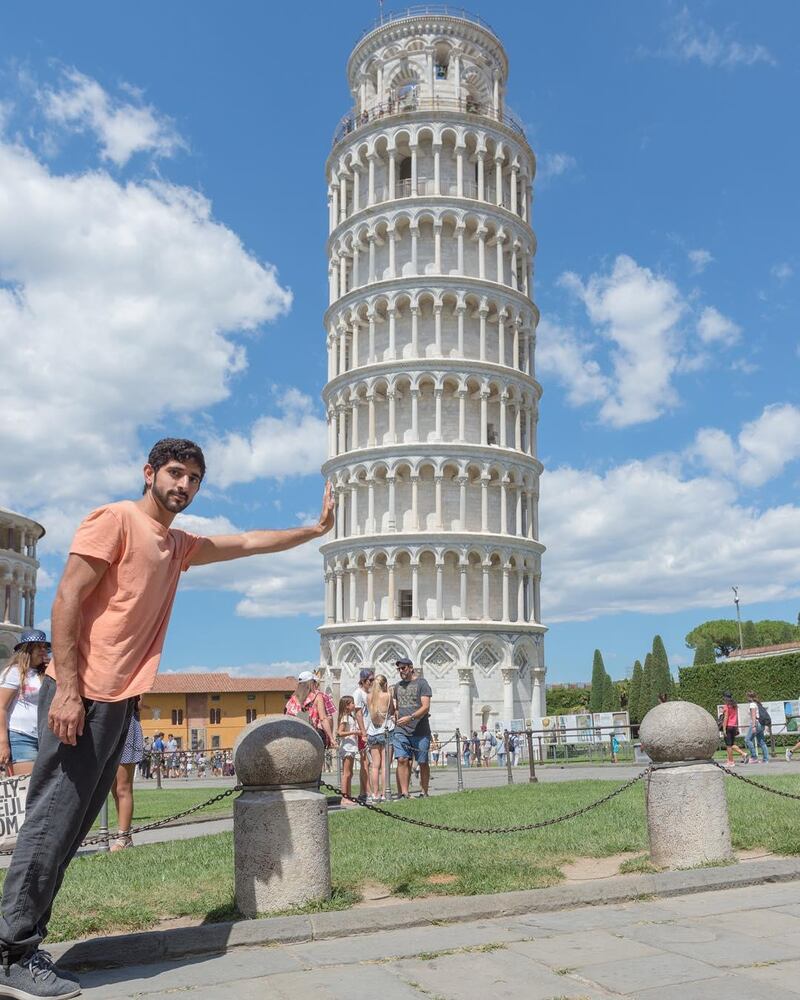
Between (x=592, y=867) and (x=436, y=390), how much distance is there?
1619 inches

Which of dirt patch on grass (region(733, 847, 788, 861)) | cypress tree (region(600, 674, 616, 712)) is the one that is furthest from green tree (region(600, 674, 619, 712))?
dirt patch on grass (region(733, 847, 788, 861))

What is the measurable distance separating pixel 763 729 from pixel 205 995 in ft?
71.5

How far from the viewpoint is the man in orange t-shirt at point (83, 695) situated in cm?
443

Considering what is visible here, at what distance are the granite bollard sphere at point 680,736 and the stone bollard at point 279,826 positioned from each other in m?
2.75

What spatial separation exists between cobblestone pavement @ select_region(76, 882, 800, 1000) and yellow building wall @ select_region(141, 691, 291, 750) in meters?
73.5

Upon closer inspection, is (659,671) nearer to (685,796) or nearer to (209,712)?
(209,712)

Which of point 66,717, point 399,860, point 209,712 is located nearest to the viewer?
point 66,717

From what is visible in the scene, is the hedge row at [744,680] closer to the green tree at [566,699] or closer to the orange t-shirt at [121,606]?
the green tree at [566,699]

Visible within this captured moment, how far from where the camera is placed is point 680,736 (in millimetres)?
7363

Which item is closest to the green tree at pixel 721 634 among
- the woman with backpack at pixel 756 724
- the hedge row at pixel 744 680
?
the hedge row at pixel 744 680

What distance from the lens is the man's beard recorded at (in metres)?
5.03

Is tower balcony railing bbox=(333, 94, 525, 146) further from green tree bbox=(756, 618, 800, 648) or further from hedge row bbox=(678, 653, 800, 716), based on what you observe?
green tree bbox=(756, 618, 800, 648)

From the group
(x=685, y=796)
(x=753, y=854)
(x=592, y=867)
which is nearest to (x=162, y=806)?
(x=592, y=867)

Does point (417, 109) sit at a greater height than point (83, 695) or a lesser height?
greater
